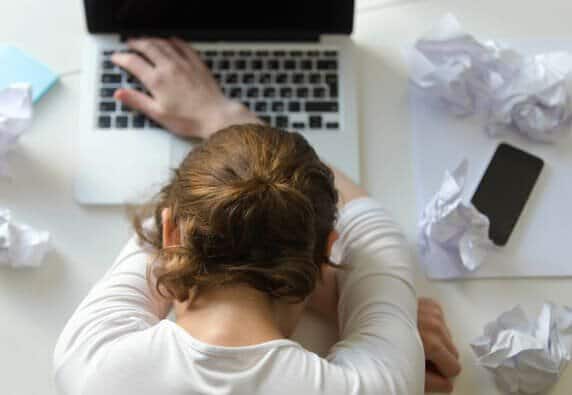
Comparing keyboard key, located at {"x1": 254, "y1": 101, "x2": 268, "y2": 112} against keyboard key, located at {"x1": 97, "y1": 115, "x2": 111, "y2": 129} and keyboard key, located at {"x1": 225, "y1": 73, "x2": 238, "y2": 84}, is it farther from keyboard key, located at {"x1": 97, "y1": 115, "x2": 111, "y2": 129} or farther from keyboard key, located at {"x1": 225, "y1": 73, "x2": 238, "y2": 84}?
keyboard key, located at {"x1": 97, "y1": 115, "x2": 111, "y2": 129}

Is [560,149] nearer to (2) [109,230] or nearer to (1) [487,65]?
(1) [487,65]

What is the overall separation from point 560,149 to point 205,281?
1.52 feet

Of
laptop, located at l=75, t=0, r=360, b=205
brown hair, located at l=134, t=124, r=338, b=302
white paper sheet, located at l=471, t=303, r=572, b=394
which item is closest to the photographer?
brown hair, located at l=134, t=124, r=338, b=302

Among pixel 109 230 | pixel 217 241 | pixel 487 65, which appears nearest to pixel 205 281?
pixel 217 241

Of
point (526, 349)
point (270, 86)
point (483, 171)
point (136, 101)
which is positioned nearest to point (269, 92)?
point (270, 86)

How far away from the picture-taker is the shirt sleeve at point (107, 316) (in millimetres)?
655

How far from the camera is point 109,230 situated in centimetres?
80

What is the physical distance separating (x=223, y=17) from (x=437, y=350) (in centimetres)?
45

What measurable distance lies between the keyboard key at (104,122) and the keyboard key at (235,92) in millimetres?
145

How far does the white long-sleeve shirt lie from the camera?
60 cm

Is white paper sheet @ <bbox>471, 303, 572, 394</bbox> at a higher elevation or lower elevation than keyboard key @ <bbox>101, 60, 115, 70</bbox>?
lower

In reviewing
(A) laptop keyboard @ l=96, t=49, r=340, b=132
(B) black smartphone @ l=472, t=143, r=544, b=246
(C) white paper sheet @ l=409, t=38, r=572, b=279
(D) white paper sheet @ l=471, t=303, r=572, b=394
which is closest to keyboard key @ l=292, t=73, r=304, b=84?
(A) laptop keyboard @ l=96, t=49, r=340, b=132

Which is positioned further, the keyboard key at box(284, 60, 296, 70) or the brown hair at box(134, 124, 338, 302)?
the keyboard key at box(284, 60, 296, 70)

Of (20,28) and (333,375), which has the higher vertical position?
(20,28)
